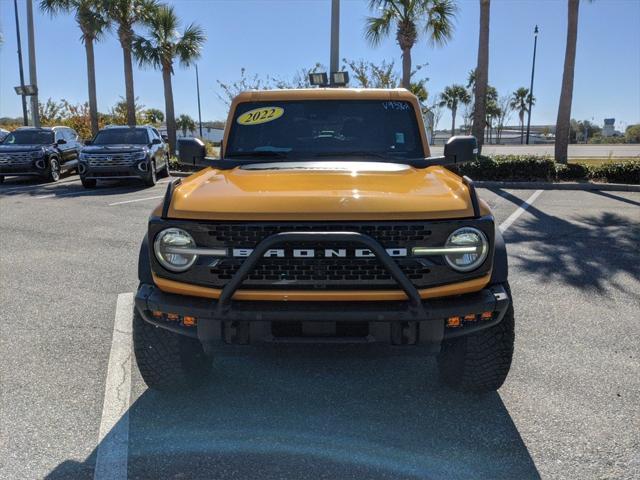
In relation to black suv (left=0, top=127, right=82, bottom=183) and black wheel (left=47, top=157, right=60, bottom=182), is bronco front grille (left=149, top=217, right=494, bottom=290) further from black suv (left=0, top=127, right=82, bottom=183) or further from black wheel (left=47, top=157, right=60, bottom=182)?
black wheel (left=47, top=157, right=60, bottom=182)

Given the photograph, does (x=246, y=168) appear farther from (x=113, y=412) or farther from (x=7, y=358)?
(x=7, y=358)

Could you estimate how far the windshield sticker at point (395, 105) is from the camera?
4.35 metres

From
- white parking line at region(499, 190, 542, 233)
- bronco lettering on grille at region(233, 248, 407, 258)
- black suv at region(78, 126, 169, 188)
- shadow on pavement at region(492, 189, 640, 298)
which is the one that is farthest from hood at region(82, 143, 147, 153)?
bronco lettering on grille at region(233, 248, 407, 258)

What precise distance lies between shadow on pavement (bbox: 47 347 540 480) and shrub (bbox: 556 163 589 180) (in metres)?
13.2

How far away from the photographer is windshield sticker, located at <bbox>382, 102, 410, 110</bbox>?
171 inches

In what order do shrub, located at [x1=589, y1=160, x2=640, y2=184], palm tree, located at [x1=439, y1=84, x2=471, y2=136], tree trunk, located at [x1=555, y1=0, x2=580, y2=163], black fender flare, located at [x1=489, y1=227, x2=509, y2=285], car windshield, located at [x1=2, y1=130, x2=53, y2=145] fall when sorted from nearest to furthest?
black fender flare, located at [x1=489, y1=227, x2=509, y2=285]
shrub, located at [x1=589, y1=160, x2=640, y2=184]
tree trunk, located at [x1=555, y1=0, x2=580, y2=163]
car windshield, located at [x1=2, y1=130, x2=53, y2=145]
palm tree, located at [x1=439, y1=84, x2=471, y2=136]

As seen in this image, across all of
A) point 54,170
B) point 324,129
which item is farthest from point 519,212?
point 54,170

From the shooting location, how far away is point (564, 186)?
14.5 metres

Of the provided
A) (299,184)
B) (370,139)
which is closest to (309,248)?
(299,184)

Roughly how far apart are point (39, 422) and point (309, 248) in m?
1.72

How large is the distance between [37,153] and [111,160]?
3.21 meters

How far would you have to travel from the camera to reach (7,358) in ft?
12.7

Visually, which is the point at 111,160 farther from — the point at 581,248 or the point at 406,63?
the point at 406,63

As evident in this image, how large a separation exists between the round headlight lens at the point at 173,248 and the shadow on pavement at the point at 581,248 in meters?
4.21
